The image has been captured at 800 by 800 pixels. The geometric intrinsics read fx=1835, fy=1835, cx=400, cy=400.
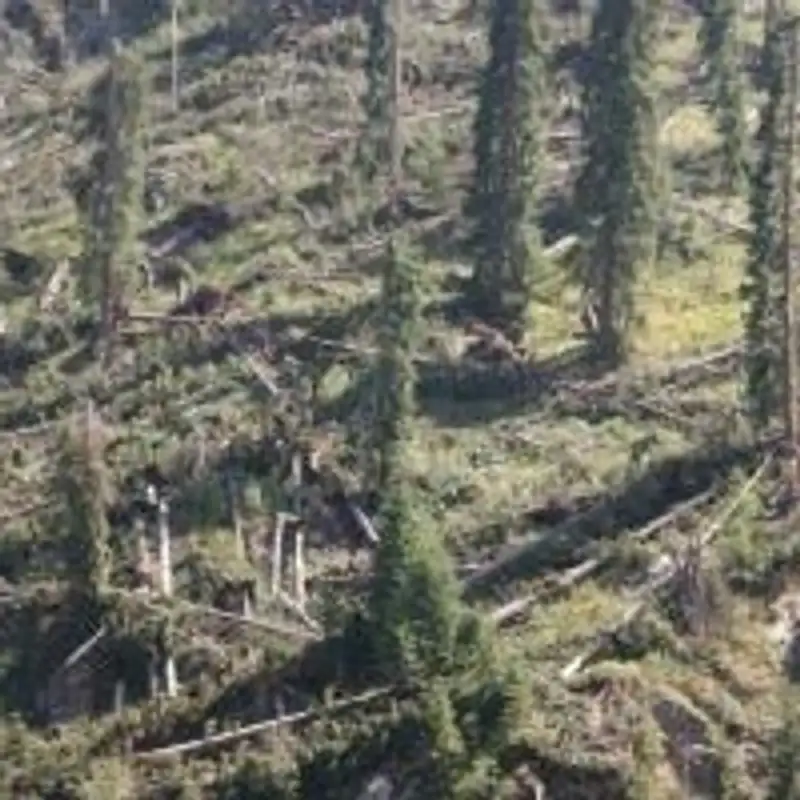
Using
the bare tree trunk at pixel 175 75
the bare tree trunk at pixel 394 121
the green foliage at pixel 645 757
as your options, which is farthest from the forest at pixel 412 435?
the bare tree trunk at pixel 175 75

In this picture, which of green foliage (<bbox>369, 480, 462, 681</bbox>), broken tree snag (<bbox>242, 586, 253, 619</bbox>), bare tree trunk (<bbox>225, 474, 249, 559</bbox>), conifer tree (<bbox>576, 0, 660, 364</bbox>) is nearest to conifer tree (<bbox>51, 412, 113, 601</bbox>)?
broken tree snag (<bbox>242, 586, 253, 619</bbox>)

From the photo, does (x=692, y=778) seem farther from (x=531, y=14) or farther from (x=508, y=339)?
(x=531, y=14)

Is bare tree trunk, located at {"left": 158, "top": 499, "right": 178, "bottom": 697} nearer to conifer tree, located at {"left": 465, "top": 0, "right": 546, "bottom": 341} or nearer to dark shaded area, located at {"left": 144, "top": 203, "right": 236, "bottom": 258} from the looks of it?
conifer tree, located at {"left": 465, "top": 0, "right": 546, "bottom": 341}

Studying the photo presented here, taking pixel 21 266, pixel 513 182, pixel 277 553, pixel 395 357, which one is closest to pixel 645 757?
pixel 277 553

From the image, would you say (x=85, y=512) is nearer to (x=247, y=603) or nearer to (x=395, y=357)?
(x=247, y=603)

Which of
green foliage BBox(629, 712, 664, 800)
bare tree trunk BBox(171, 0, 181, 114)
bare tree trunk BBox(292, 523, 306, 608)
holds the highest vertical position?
bare tree trunk BBox(171, 0, 181, 114)

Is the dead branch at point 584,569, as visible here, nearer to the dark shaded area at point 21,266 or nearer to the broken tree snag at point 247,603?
the broken tree snag at point 247,603
